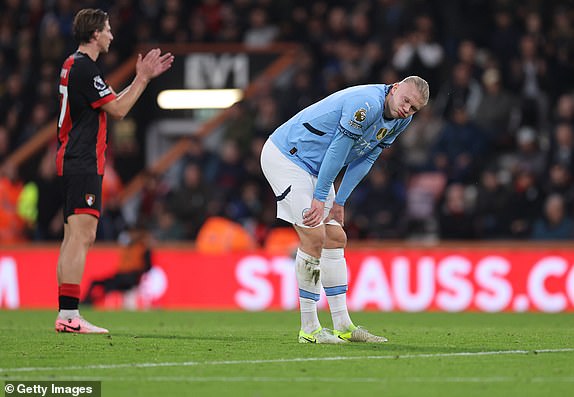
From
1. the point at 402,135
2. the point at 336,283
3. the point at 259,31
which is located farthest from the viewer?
the point at 259,31

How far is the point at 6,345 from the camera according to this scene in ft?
30.2

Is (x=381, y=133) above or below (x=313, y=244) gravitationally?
above

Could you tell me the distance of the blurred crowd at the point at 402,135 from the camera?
18.5 meters

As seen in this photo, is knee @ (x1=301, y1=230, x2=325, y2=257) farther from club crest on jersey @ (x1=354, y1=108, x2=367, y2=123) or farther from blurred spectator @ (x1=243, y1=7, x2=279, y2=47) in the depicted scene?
blurred spectator @ (x1=243, y1=7, x2=279, y2=47)

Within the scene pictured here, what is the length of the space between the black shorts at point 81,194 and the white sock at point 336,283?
199 centimetres

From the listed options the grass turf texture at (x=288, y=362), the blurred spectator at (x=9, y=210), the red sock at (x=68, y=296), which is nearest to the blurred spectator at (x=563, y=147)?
the grass turf texture at (x=288, y=362)

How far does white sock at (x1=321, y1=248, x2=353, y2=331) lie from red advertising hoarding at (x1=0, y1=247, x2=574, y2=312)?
7.53 metres

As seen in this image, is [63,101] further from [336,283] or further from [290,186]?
[336,283]

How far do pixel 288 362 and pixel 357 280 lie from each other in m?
9.85

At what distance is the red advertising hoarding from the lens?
1709 cm

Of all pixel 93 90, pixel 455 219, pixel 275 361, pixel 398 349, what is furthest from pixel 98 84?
pixel 455 219

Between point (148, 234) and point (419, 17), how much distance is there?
5.68 m

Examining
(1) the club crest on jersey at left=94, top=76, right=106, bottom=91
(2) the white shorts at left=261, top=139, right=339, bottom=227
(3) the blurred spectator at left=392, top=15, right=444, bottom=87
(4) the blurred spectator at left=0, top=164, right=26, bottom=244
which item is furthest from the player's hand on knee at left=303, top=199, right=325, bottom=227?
(4) the blurred spectator at left=0, top=164, right=26, bottom=244

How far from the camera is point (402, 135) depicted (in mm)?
20031
